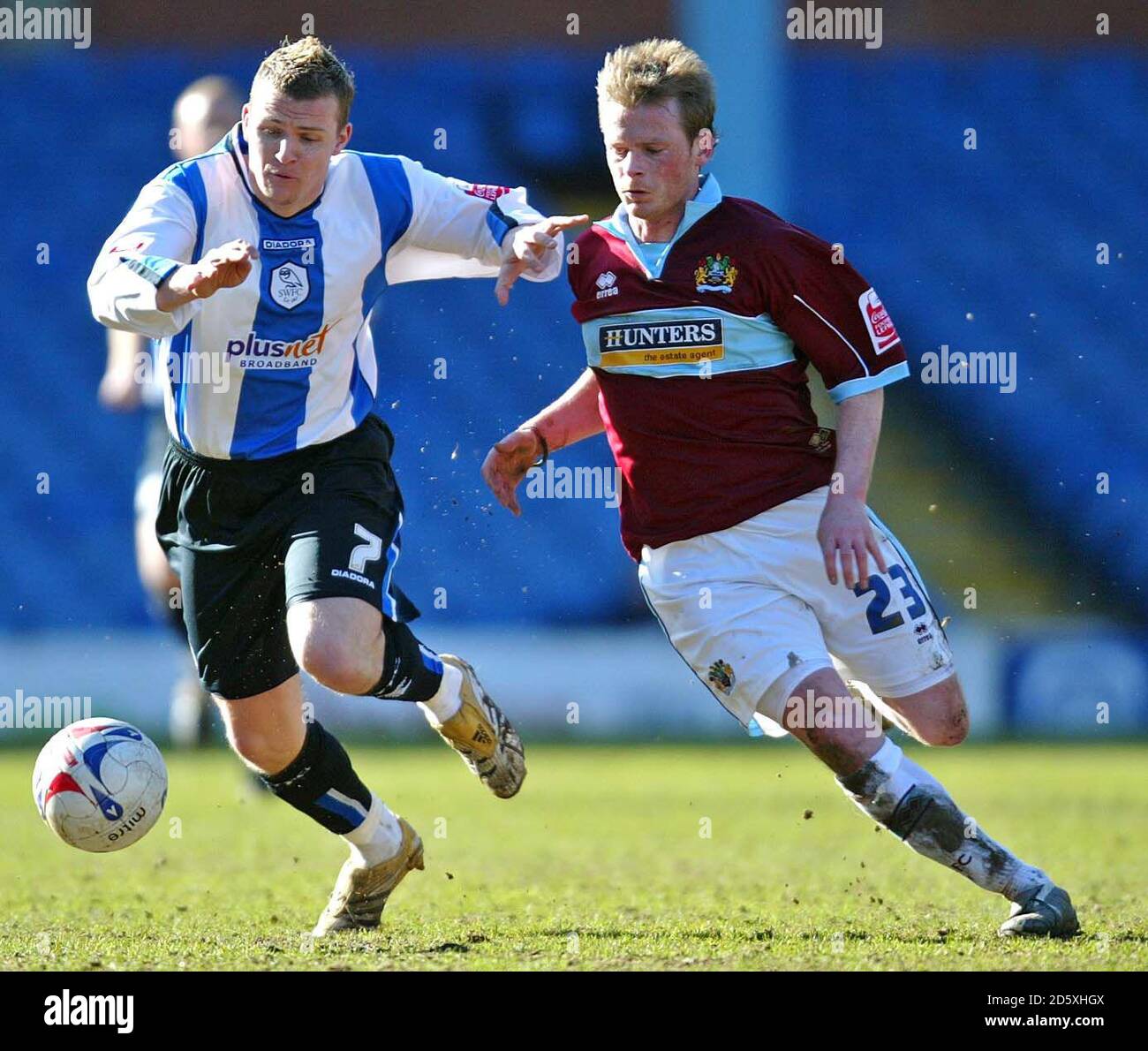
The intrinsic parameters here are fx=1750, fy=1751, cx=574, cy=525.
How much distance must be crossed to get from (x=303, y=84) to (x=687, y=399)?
3.86ft

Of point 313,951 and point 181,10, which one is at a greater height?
point 181,10

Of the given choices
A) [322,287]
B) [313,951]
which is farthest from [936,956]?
[322,287]

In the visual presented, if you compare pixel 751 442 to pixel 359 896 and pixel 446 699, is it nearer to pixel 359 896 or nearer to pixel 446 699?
pixel 446 699

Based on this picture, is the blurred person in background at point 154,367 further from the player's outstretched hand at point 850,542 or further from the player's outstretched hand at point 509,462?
the player's outstretched hand at point 850,542

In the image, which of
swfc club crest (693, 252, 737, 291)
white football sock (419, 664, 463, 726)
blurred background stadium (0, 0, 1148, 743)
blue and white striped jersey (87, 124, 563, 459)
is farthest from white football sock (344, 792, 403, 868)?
blurred background stadium (0, 0, 1148, 743)

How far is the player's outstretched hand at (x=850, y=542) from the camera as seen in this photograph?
399 centimetres

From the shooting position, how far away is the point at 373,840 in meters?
4.50

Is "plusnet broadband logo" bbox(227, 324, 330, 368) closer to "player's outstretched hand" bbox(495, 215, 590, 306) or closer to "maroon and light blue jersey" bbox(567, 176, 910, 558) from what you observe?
"player's outstretched hand" bbox(495, 215, 590, 306)

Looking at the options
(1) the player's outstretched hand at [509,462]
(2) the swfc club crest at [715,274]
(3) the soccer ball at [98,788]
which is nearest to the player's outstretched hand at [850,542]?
(2) the swfc club crest at [715,274]

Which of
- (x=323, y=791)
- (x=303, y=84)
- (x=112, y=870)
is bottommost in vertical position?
(x=112, y=870)

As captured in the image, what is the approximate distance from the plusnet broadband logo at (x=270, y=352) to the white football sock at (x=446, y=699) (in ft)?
3.02

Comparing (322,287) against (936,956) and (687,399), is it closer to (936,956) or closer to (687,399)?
(687,399)

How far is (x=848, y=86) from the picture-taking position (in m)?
12.4

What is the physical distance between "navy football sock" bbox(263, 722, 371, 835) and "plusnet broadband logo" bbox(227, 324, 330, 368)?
37.1 inches
